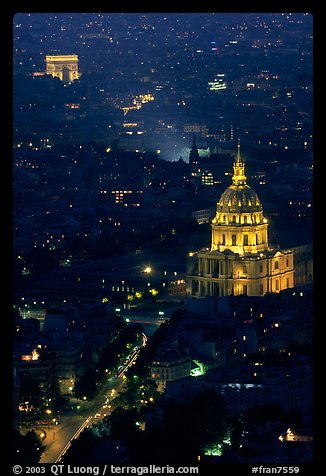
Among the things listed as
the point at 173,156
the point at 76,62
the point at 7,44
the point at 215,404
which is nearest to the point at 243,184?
the point at 215,404

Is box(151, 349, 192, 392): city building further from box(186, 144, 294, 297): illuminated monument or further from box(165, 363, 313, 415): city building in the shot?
box(186, 144, 294, 297): illuminated monument

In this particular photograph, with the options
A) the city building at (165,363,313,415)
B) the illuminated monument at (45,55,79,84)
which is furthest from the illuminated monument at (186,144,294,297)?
the illuminated monument at (45,55,79,84)

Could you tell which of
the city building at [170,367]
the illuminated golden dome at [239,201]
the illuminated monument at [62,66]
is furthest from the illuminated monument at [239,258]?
the illuminated monument at [62,66]

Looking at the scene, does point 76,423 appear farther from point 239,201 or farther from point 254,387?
point 239,201

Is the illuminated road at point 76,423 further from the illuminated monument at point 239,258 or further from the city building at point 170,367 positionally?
the illuminated monument at point 239,258

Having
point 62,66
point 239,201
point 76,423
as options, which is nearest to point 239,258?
point 239,201

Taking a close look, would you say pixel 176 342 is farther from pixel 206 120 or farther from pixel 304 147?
pixel 206 120

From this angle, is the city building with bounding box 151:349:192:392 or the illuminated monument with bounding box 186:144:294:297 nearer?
the city building with bounding box 151:349:192:392
